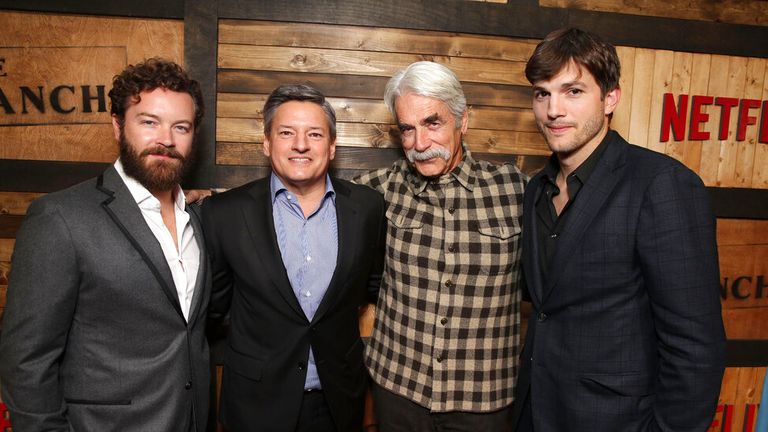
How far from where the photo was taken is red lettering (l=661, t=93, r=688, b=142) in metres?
2.90

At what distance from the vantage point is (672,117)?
2914 millimetres

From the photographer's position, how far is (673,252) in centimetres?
154

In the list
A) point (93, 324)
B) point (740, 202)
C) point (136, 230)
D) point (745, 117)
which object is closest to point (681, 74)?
point (745, 117)

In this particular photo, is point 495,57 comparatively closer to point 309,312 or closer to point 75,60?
point 309,312

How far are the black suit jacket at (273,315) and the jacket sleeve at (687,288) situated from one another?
3.81 ft

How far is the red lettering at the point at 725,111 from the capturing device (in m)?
2.95

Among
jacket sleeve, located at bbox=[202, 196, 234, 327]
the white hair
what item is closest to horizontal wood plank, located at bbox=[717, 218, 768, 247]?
the white hair

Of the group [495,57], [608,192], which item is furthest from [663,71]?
[608,192]

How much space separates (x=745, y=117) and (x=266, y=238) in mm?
2977

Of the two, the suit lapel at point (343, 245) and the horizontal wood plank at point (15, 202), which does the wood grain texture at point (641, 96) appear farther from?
the horizontal wood plank at point (15, 202)

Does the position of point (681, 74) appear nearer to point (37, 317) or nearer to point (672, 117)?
point (672, 117)

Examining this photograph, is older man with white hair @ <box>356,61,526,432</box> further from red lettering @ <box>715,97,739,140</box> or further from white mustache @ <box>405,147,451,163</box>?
red lettering @ <box>715,97,739,140</box>

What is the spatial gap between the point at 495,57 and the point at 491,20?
0.20 metres

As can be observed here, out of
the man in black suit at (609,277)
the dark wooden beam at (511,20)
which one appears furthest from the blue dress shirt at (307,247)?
the dark wooden beam at (511,20)
